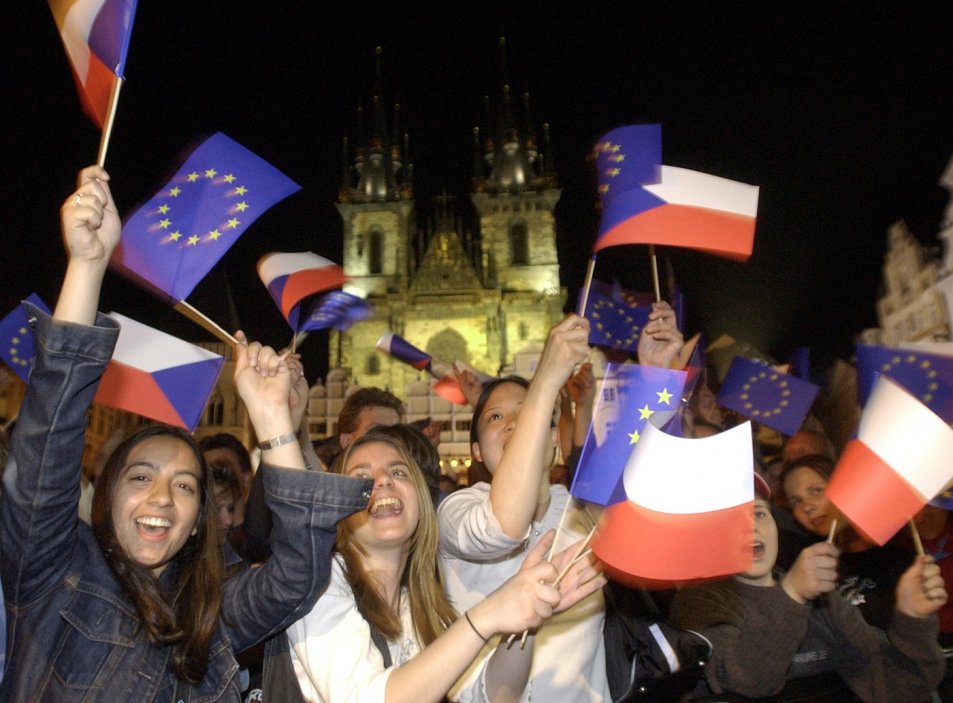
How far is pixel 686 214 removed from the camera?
2510 mm

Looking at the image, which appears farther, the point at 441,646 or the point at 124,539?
the point at 124,539

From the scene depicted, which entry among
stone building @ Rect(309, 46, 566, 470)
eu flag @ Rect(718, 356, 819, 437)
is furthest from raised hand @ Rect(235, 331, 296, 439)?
stone building @ Rect(309, 46, 566, 470)

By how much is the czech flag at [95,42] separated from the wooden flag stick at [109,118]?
48 mm

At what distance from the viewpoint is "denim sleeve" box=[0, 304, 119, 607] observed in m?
1.63

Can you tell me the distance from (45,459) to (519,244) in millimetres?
42296

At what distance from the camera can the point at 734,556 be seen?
1782 mm

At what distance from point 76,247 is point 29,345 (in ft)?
6.90

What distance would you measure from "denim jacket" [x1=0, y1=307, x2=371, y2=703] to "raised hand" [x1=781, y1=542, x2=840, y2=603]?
5.41ft

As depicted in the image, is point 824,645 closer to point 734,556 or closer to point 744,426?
point 734,556

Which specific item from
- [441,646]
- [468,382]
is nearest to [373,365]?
[468,382]

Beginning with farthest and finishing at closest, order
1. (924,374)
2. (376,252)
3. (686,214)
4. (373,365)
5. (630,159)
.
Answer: (376,252) < (373,365) < (924,374) < (630,159) < (686,214)

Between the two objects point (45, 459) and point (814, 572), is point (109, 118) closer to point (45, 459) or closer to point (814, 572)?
point (45, 459)

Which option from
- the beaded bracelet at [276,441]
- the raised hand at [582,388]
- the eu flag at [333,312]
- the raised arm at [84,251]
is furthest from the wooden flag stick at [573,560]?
the eu flag at [333,312]

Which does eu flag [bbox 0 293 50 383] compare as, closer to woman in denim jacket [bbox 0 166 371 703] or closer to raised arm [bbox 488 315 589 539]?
woman in denim jacket [bbox 0 166 371 703]
